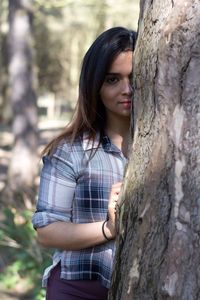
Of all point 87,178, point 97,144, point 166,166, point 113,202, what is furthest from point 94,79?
point 166,166

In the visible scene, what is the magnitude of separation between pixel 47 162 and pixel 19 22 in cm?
801

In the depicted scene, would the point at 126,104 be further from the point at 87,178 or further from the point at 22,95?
the point at 22,95

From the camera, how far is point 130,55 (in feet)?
6.83

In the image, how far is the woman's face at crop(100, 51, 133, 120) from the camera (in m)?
2.08

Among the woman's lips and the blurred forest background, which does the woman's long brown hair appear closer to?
the woman's lips

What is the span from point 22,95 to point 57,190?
8106 millimetres

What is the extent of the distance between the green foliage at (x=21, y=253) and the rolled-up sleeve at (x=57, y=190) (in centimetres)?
242

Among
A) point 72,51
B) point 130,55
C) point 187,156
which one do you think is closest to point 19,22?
Answer: point 130,55

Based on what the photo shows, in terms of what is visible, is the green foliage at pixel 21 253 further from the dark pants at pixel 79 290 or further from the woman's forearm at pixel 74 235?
the woman's forearm at pixel 74 235

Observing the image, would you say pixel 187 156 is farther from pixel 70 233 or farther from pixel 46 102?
pixel 46 102

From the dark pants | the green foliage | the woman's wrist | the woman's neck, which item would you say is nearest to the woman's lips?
the woman's neck

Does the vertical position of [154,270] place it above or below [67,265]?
above

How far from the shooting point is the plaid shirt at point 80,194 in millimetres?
2049

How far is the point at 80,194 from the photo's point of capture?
2.07 metres
